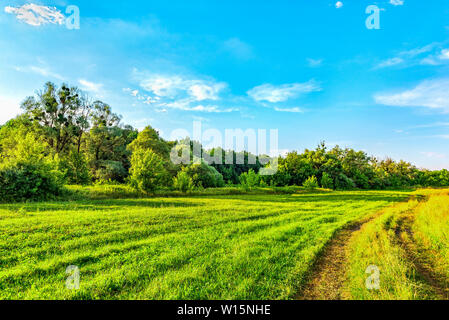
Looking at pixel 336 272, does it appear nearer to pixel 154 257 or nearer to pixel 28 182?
pixel 154 257

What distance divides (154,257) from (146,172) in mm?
16937

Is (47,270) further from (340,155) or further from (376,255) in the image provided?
(340,155)

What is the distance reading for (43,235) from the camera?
8031mm

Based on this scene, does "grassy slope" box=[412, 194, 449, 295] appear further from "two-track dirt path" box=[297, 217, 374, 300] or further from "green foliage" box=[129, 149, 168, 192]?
"green foliage" box=[129, 149, 168, 192]

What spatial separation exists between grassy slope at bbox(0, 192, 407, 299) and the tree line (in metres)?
8.43

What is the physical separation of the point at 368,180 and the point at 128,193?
62.4 meters

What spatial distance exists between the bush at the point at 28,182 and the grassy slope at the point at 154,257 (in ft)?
22.6

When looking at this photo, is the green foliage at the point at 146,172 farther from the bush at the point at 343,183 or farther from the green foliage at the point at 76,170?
the bush at the point at 343,183

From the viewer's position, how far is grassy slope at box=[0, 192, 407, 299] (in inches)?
174

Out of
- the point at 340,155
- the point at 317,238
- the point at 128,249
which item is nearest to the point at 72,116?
the point at 128,249

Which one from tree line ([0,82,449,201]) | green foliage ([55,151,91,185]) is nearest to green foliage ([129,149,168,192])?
tree line ([0,82,449,201])

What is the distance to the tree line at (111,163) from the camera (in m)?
17.9

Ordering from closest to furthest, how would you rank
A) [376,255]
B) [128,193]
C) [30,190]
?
[376,255] → [30,190] → [128,193]

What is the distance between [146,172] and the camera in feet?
71.7
